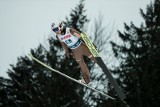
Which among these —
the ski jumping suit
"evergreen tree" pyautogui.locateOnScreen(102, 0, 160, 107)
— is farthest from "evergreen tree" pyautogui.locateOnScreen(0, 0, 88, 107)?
the ski jumping suit

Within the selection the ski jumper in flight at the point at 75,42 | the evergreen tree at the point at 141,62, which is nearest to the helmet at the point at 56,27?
the ski jumper in flight at the point at 75,42

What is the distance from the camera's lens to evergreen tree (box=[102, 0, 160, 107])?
1555cm

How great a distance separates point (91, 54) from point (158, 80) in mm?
10050

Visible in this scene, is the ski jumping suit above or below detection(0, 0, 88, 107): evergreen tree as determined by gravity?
below

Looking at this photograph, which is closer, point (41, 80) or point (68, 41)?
point (68, 41)

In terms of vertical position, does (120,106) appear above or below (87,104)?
below

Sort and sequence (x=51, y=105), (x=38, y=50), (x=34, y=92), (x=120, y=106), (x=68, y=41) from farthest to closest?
(x=38, y=50), (x=34, y=92), (x=120, y=106), (x=51, y=105), (x=68, y=41)

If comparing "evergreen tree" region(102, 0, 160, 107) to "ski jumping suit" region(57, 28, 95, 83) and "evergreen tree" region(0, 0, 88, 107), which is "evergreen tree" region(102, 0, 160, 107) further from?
"ski jumping suit" region(57, 28, 95, 83)

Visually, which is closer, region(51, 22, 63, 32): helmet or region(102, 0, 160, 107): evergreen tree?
region(51, 22, 63, 32): helmet

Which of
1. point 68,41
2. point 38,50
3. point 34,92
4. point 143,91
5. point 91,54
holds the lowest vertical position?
point 143,91

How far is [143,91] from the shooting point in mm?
15859

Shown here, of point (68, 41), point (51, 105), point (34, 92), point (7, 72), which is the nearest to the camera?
point (68, 41)

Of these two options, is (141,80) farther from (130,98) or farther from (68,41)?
(68,41)

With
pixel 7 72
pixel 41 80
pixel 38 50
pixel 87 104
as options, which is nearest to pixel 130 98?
pixel 87 104
